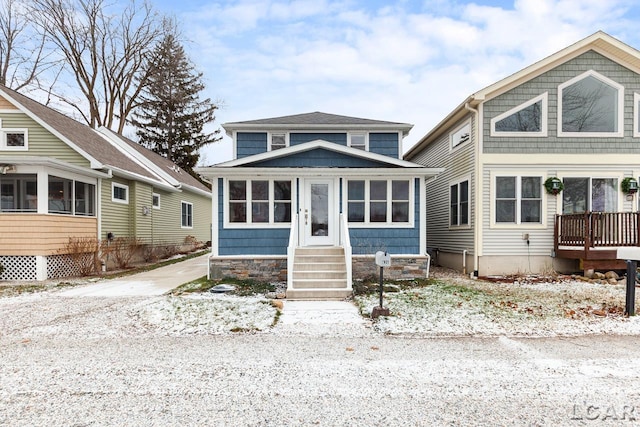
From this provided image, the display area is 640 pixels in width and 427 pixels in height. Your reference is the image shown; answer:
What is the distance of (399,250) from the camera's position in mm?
9352

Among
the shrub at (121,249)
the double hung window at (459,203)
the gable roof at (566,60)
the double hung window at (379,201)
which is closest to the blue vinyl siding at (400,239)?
the double hung window at (379,201)

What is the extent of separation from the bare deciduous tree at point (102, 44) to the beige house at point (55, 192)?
10.5m

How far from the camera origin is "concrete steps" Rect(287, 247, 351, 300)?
24.3 ft

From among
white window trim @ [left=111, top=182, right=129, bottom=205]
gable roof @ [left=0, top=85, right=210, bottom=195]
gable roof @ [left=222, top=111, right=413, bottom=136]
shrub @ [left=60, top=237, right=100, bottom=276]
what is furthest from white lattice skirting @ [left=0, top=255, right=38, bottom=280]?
gable roof @ [left=222, top=111, right=413, bottom=136]

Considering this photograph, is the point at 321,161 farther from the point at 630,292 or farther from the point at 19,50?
the point at 19,50

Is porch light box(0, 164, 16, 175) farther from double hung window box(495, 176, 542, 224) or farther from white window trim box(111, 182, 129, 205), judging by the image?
double hung window box(495, 176, 542, 224)

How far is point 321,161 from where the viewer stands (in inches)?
378

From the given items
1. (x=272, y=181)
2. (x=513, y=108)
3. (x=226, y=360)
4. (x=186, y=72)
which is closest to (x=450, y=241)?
(x=513, y=108)

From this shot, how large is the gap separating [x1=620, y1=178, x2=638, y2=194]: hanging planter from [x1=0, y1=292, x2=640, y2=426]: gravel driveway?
22.9 feet

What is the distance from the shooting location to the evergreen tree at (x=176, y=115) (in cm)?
2888

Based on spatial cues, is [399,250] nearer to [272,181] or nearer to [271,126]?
[272,181]

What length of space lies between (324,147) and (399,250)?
11.1 feet

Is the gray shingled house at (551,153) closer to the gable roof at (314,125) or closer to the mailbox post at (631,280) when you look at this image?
the gable roof at (314,125)

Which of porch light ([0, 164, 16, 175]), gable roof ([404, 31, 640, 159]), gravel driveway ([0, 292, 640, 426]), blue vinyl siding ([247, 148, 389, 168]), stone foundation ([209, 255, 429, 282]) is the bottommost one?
gravel driveway ([0, 292, 640, 426])
